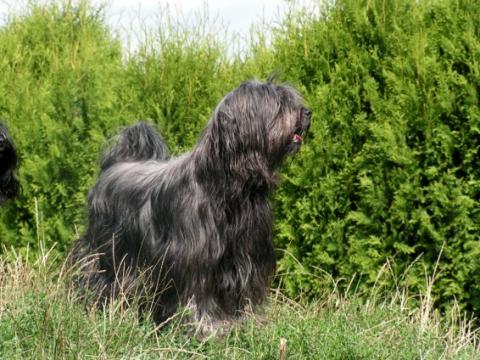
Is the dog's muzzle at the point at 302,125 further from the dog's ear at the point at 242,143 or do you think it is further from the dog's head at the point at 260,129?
the dog's ear at the point at 242,143

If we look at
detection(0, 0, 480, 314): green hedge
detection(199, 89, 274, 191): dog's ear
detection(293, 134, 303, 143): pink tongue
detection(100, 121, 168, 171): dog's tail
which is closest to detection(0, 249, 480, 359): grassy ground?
detection(0, 0, 480, 314): green hedge

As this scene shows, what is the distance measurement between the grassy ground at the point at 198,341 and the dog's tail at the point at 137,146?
57.9 inches

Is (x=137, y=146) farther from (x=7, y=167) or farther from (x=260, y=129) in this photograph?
(x=260, y=129)

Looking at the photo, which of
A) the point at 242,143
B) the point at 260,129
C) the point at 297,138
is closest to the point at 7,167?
the point at 242,143

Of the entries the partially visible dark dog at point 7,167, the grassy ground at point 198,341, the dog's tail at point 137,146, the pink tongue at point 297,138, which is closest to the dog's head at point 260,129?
the pink tongue at point 297,138

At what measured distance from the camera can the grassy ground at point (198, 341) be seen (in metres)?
5.21

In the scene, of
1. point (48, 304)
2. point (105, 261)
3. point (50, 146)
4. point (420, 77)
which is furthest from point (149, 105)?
point (48, 304)

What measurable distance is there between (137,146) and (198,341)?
2.16 metres

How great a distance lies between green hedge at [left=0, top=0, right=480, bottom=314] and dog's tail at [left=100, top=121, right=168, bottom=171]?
34.8 inches

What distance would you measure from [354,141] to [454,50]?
3.47ft

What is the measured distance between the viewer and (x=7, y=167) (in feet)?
20.2

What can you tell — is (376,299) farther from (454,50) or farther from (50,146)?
(50,146)

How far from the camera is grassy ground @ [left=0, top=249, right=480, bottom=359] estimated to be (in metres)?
5.21

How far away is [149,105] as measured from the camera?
341 inches
